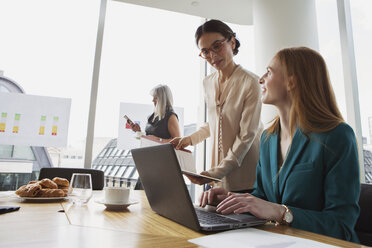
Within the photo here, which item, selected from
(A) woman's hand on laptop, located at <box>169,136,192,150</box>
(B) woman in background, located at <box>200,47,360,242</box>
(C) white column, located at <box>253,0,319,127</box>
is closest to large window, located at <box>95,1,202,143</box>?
(C) white column, located at <box>253,0,319,127</box>

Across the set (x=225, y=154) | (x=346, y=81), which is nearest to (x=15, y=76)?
(x=225, y=154)

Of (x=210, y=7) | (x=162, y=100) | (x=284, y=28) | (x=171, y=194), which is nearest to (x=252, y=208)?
(x=171, y=194)

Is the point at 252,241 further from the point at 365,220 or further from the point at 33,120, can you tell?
the point at 33,120

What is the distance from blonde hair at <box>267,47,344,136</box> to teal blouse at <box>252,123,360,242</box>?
5 centimetres

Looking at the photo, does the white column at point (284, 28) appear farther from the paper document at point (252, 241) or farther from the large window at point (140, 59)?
the paper document at point (252, 241)

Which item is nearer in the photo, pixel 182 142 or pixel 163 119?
pixel 182 142

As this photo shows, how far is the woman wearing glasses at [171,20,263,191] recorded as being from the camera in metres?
1.60

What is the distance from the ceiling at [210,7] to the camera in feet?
11.0

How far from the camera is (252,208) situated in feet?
2.64

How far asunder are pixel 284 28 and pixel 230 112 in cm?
154

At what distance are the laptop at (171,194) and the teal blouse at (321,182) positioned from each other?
26cm

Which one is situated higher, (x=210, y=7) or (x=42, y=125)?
(x=210, y=7)

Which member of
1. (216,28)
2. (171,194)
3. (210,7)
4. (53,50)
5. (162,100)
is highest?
(210,7)

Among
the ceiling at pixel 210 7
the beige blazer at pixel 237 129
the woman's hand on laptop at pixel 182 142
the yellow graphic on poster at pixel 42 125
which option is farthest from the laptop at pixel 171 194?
the ceiling at pixel 210 7
